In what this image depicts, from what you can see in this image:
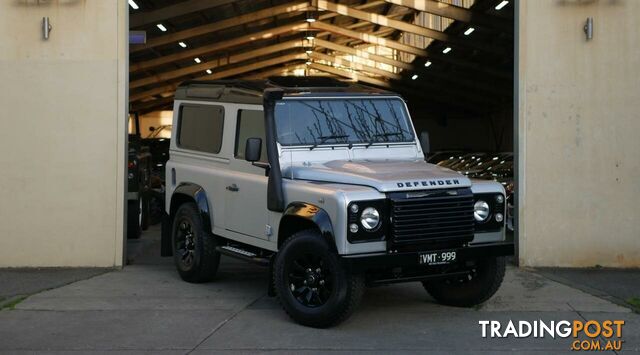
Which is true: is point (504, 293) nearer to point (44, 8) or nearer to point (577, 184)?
point (577, 184)

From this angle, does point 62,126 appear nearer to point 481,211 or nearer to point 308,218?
point 308,218

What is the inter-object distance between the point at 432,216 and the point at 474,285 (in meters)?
1.18

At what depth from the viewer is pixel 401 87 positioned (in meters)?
50.8

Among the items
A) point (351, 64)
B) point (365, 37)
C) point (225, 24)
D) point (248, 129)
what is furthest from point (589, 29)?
point (351, 64)

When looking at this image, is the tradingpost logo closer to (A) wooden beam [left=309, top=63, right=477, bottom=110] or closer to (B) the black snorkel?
(B) the black snorkel

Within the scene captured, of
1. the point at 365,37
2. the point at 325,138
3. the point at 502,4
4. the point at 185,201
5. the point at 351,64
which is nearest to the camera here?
the point at 325,138

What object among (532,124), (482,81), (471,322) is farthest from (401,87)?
(471,322)

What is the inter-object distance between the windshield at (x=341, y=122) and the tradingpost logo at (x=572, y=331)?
236 centimetres

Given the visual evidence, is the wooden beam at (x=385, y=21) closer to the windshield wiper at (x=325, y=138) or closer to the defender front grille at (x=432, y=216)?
the windshield wiper at (x=325, y=138)

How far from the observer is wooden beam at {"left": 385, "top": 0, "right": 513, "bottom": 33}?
2805 centimetres

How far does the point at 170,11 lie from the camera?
2875 cm

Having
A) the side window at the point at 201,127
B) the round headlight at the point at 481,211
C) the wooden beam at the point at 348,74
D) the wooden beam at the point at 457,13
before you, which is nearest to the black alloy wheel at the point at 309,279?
the round headlight at the point at 481,211

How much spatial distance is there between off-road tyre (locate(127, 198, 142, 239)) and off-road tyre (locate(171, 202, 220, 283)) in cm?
449

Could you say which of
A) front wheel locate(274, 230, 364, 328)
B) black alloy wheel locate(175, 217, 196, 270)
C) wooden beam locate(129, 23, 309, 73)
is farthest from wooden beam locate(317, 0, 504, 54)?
front wheel locate(274, 230, 364, 328)
